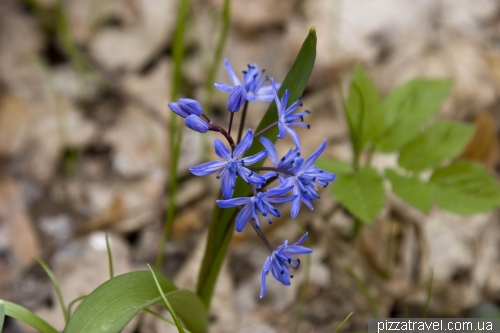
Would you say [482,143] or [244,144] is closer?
[244,144]

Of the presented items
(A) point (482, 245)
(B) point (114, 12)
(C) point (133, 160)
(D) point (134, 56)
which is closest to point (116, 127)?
(C) point (133, 160)

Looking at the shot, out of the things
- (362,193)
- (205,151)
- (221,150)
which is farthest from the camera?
(205,151)

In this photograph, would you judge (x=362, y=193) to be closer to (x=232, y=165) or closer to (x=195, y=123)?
(x=232, y=165)

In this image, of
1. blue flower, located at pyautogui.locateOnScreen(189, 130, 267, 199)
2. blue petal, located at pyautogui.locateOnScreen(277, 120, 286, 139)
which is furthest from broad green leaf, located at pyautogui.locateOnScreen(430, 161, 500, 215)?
blue flower, located at pyautogui.locateOnScreen(189, 130, 267, 199)

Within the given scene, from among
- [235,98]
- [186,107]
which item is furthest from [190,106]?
[235,98]

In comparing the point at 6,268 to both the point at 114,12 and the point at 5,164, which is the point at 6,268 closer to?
the point at 5,164

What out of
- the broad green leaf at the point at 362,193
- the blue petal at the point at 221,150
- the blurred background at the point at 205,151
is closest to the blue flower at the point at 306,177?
the blue petal at the point at 221,150
